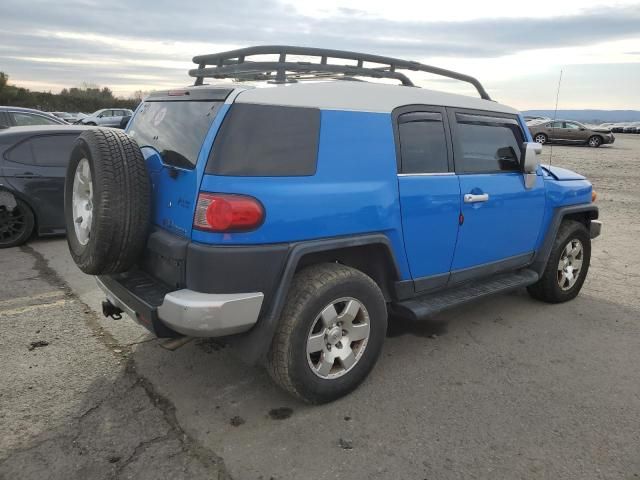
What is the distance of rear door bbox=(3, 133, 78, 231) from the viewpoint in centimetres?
641

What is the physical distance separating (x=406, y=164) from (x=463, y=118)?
825 mm

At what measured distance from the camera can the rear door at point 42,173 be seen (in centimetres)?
641

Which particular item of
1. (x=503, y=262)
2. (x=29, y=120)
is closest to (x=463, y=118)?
(x=503, y=262)

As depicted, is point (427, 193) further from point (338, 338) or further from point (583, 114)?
point (583, 114)

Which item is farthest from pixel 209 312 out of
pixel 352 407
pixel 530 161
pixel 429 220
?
→ pixel 530 161

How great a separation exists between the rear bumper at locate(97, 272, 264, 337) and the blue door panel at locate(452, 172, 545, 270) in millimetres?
1711

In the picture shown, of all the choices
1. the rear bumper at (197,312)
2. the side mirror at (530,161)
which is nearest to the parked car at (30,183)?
the rear bumper at (197,312)

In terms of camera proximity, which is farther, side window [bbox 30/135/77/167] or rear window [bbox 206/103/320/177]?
side window [bbox 30/135/77/167]

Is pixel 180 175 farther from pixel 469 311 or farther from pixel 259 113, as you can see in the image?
pixel 469 311

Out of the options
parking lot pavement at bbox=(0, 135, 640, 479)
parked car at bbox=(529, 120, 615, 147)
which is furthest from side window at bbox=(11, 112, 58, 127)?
parked car at bbox=(529, 120, 615, 147)

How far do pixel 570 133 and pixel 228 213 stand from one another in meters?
29.1

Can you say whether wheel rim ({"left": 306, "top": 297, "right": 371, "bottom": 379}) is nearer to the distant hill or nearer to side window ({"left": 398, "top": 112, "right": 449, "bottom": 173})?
side window ({"left": 398, "top": 112, "right": 449, "bottom": 173})

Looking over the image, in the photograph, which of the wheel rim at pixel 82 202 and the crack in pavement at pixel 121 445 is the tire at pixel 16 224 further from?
the crack in pavement at pixel 121 445

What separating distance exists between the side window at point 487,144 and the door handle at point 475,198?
187 millimetres
